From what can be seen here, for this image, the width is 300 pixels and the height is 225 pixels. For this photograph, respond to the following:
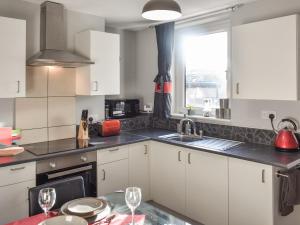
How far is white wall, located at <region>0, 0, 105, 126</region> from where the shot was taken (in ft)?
8.72

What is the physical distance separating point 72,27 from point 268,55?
210 cm

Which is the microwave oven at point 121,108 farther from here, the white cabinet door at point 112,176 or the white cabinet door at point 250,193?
the white cabinet door at point 250,193

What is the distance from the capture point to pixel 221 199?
254 centimetres

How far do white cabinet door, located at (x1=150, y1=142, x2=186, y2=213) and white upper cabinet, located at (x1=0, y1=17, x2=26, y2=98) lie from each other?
155cm

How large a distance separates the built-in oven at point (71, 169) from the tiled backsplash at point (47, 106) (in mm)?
553

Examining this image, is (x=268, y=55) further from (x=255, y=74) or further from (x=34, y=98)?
(x=34, y=98)

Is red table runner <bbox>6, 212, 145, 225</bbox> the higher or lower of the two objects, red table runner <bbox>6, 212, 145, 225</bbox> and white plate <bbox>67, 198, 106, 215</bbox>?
the lower

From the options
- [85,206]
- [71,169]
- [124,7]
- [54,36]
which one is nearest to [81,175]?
[71,169]

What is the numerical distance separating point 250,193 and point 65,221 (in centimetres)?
161

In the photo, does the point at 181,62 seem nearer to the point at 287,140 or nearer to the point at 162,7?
the point at 287,140

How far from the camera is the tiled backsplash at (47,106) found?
281 cm

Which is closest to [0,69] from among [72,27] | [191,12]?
[72,27]

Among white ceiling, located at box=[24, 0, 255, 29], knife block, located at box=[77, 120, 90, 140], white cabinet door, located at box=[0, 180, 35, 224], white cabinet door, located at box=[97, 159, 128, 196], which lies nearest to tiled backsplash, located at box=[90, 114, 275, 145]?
knife block, located at box=[77, 120, 90, 140]

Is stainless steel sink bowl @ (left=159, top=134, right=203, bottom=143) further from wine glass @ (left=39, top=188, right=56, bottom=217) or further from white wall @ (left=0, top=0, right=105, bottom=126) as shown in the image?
wine glass @ (left=39, top=188, right=56, bottom=217)
